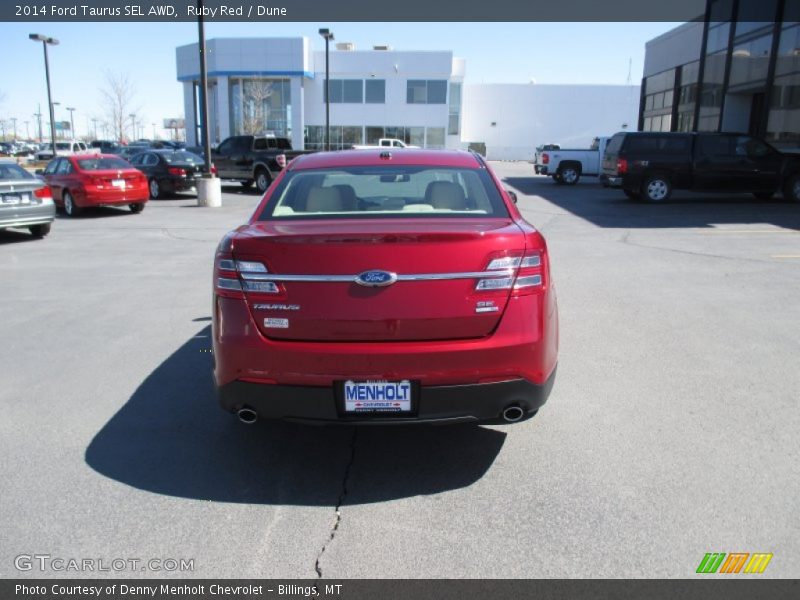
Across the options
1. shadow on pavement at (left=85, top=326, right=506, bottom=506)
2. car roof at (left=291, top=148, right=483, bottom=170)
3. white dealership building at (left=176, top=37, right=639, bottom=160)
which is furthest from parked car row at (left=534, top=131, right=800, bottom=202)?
white dealership building at (left=176, top=37, right=639, bottom=160)

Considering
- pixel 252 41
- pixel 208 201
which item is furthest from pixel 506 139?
pixel 208 201

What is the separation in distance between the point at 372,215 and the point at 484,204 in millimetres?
714

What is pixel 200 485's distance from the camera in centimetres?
349

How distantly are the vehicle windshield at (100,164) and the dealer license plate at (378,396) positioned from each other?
15556 mm

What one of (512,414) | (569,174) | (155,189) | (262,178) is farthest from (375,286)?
(569,174)

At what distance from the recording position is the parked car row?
59.2ft

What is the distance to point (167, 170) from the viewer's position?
20828 millimetres

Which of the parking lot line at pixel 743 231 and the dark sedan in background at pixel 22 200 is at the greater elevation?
the dark sedan in background at pixel 22 200

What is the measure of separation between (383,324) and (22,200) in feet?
36.3

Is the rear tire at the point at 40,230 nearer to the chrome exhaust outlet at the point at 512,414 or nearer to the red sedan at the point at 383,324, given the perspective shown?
the red sedan at the point at 383,324

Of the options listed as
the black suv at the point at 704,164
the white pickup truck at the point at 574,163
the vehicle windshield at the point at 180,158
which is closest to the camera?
the black suv at the point at 704,164

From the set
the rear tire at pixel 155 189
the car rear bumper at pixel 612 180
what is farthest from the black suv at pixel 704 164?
the rear tire at pixel 155 189

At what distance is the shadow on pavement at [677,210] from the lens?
14523 millimetres

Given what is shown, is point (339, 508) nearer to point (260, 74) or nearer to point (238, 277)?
point (238, 277)
